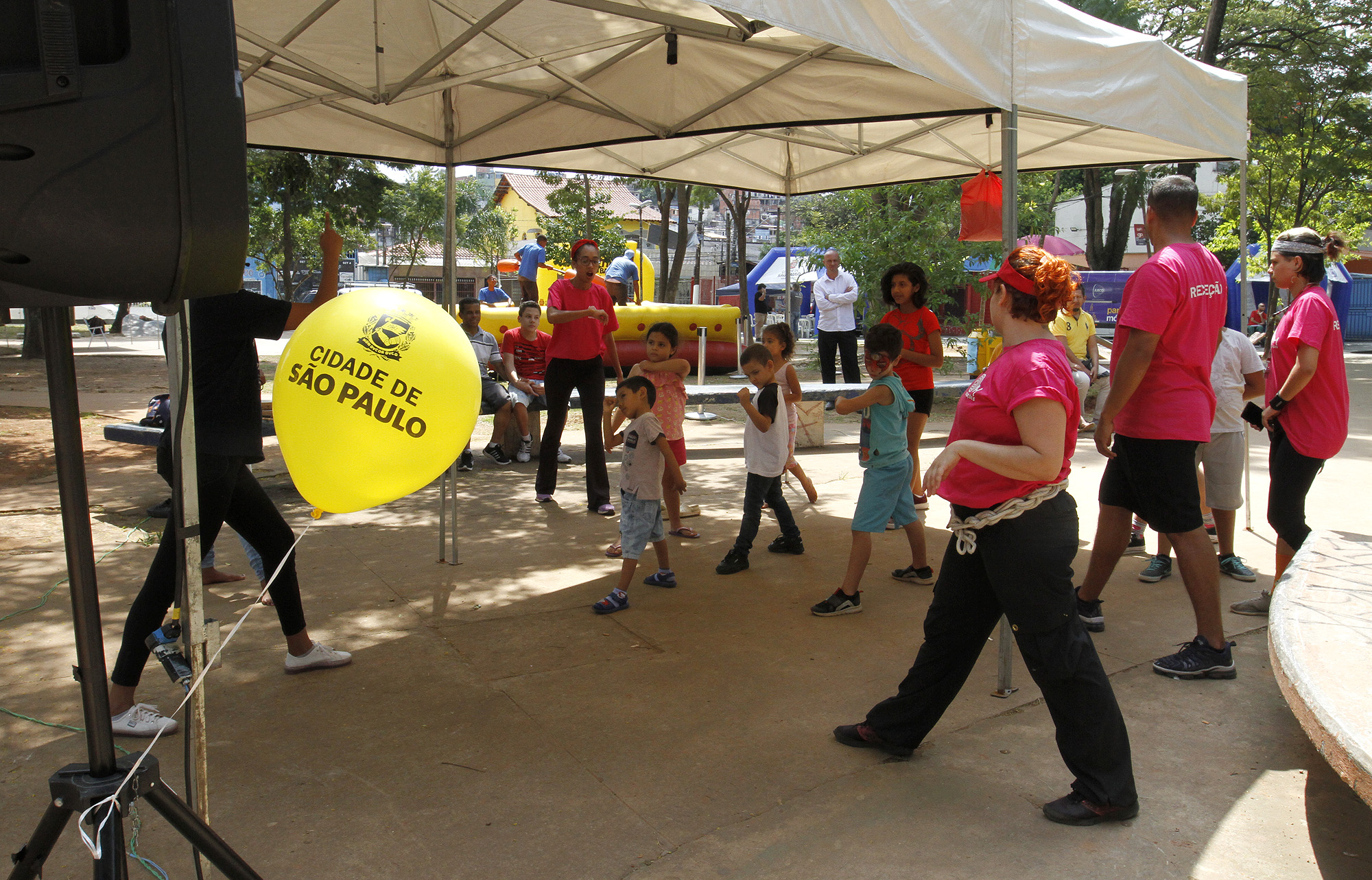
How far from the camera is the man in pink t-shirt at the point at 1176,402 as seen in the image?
3.85 metres

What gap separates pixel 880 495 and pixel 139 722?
10.8 ft

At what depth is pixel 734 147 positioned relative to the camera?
8.29 m

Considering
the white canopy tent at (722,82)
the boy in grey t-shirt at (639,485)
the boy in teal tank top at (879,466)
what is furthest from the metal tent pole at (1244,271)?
the boy in grey t-shirt at (639,485)

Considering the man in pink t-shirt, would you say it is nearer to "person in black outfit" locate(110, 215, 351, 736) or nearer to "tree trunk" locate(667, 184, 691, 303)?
"person in black outfit" locate(110, 215, 351, 736)

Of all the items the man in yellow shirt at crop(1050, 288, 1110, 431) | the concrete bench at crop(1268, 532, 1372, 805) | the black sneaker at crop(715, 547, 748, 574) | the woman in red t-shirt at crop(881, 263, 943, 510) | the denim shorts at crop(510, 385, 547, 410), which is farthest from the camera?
the denim shorts at crop(510, 385, 547, 410)

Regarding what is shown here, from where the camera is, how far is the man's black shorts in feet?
12.8

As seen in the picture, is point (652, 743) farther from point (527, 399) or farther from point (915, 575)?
point (527, 399)

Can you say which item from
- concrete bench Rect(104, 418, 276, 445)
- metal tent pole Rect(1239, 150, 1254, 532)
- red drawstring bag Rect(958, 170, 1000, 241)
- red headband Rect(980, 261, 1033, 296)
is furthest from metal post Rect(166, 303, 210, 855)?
red drawstring bag Rect(958, 170, 1000, 241)

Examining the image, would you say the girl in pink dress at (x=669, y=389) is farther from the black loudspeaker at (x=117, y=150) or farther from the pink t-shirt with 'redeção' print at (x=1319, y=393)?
the black loudspeaker at (x=117, y=150)

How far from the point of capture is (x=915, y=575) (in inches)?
211

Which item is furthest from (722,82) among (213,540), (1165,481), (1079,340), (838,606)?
(1079,340)

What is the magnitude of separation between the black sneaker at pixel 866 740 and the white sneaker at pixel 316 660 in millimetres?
2115

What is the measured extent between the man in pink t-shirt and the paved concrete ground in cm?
32

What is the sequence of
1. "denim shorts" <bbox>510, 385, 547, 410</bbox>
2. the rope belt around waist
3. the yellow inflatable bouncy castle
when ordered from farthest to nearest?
the yellow inflatable bouncy castle
"denim shorts" <bbox>510, 385, 547, 410</bbox>
the rope belt around waist
